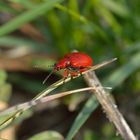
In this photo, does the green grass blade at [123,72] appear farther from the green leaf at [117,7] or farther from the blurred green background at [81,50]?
the green leaf at [117,7]

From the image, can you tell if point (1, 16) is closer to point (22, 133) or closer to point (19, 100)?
point (19, 100)

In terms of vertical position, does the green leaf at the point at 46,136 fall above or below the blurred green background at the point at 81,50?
below

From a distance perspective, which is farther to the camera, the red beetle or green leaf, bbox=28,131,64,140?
the red beetle

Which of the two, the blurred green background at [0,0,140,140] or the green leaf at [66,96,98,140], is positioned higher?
the blurred green background at [0,0,140,140]

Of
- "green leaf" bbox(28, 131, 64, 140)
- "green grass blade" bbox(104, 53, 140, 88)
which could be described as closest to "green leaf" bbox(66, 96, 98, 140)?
"green leaf" bbox(28, 131, 64, 140)

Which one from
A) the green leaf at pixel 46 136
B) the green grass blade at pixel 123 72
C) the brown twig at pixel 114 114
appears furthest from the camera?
the green grass blade at pixel 123 72

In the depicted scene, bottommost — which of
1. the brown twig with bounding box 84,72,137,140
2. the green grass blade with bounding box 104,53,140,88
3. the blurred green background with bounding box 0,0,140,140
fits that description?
the brown twig with bounding box 84,72,137,140

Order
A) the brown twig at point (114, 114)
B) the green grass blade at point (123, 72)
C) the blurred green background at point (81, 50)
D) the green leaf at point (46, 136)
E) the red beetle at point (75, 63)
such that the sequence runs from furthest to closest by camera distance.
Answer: the blurred green background at point (81, 50) → the green grass blade at point (123, 72) → the red beetle at point (75, 63) → the green leaf at point (46, 136) → the brown twig at point (114, 114)

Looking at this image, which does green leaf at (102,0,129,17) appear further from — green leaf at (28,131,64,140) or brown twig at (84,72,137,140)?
green leaf at (28,131,64,140)

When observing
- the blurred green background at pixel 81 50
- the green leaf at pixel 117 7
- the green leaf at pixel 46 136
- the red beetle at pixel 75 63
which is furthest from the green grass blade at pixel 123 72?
the green leaf at pixel 46 136
